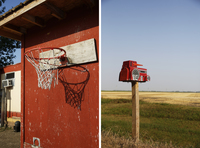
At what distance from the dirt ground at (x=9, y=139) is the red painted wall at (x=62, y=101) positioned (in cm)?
96

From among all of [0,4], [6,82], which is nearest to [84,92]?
[6,82]

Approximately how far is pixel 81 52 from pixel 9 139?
358 cm

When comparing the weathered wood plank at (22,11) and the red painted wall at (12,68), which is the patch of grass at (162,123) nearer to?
the weathered wood plank at (22,11)

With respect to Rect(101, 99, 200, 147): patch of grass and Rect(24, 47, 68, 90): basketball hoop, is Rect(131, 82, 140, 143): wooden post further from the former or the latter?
Rect(24, 47, 68, 90): basketball hoop

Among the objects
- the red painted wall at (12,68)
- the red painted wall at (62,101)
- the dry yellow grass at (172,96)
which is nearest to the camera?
the dry yellow grass at (172,96)

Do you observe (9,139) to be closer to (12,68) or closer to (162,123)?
(12,68)

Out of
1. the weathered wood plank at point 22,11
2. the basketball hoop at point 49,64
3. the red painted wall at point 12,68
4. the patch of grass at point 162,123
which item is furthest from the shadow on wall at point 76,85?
the red painted wall at point 12,68

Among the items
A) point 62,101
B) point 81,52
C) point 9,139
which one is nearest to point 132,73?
point 81,52

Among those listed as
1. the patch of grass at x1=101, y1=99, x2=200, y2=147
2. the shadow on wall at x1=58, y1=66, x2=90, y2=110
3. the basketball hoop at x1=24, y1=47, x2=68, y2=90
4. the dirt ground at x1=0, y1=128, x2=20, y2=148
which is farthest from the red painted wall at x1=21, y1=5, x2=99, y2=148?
the dirt ground at x1=0, y1=128, x2=20, y2=148

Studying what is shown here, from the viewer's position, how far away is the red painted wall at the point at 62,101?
232cm

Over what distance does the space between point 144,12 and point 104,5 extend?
0.45 metres

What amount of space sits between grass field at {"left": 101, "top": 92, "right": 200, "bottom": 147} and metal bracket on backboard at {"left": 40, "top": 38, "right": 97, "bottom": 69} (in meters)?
0.60

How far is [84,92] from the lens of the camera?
242 cm

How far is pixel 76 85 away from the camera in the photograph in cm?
253
